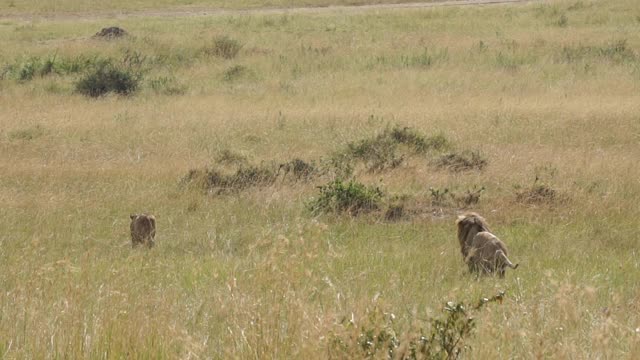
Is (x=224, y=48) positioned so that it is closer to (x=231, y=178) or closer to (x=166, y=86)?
(x=166, y=86)

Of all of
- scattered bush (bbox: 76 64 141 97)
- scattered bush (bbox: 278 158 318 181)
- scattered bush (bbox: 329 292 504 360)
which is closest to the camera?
scattered bush (bbox: 329 292 504 360)

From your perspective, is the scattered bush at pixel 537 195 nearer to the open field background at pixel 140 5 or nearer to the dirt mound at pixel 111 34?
the dirt mound at pixel 111 34

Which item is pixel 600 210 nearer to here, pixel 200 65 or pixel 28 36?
pixel 200 65

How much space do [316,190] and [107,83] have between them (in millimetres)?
10255

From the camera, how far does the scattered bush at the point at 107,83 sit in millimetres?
19688

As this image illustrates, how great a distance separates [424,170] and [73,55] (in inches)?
600

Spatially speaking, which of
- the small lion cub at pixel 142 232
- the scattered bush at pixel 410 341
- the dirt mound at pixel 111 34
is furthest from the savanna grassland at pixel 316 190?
the dirt mound at pixel 111 34

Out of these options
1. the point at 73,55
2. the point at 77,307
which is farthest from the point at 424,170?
the point at 73,55

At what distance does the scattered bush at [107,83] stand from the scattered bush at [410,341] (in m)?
16.3

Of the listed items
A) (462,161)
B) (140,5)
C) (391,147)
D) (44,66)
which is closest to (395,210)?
(462,161)

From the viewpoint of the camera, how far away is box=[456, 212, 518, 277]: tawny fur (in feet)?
20.9

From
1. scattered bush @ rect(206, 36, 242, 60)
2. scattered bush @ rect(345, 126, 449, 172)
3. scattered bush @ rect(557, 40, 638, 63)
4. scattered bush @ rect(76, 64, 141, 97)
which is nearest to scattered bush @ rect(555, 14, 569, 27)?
scattered bush @ rect(557, 40, 638, 63)

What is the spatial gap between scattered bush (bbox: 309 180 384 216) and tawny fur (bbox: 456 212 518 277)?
2649 mm

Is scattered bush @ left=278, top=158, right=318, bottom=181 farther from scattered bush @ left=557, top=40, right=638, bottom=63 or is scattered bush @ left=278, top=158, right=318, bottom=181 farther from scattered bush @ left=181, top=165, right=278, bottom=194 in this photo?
scattered bush @ left=557, top=40, right=638, bottom=63
